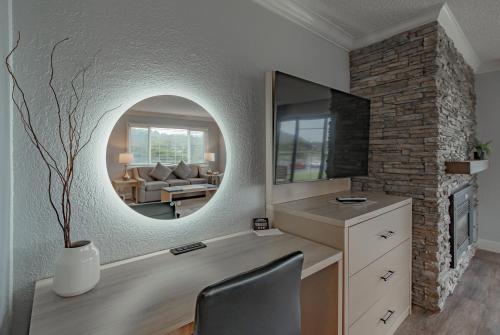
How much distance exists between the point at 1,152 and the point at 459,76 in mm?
3531

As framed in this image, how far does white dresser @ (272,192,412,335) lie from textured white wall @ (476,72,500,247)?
6.92ft

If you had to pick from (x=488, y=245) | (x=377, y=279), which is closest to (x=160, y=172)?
(x=377, y=279)

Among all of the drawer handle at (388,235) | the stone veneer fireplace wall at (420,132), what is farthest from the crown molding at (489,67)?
the drawer handle at (388,235)

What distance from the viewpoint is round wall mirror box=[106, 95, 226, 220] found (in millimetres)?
1195

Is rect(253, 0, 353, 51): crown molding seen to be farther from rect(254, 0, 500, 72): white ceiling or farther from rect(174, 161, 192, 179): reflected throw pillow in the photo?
rect(174, 161, 192, 179): reflected throw pillow

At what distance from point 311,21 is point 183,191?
1.71m

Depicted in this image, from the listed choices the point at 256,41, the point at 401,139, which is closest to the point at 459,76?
the point at 401,139

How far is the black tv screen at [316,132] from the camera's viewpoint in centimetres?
158

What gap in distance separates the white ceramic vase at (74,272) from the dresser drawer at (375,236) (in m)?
1.23

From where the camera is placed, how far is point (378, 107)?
228 centimetres

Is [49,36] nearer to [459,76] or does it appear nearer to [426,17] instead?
[426,17]

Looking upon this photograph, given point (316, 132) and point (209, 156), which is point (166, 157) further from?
point (316, 132)

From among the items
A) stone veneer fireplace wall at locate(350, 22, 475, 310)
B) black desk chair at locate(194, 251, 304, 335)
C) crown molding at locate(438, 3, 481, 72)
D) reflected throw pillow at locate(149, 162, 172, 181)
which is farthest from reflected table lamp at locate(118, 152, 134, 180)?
crown molding at locate(438, 3, 481, 72)

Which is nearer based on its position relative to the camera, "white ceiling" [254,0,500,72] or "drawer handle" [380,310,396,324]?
"drawer handle" [380,310,396,324]
